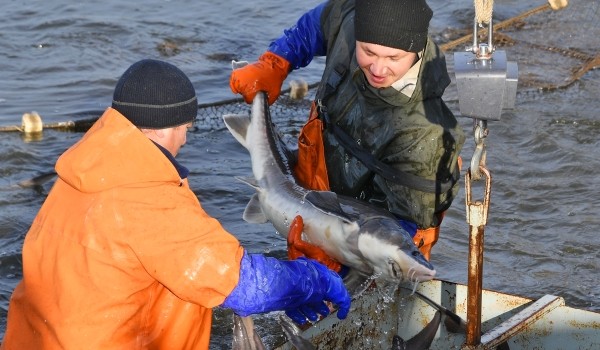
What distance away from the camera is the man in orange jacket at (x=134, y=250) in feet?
11.2

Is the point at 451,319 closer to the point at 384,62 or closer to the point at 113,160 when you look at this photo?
the point at 384,62

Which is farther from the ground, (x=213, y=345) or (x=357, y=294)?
(x=357, y=294)

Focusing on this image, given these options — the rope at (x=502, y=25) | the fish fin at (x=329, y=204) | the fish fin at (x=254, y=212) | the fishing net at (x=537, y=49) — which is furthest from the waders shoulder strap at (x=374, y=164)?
the rope at (x=502, y=25)

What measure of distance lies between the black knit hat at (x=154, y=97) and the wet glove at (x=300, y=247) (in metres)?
1.34

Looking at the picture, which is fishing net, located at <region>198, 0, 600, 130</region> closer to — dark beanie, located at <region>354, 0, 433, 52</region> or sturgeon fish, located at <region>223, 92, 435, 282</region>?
sturgeon fish, located at <region>223, 92, 435, 282</region>

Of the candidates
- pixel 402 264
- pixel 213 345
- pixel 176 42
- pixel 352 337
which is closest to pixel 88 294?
pixel 402 264

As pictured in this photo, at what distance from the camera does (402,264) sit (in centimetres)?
446

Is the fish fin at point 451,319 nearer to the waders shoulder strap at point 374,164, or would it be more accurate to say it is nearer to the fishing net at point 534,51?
the waders shoulder strap at point 374,164

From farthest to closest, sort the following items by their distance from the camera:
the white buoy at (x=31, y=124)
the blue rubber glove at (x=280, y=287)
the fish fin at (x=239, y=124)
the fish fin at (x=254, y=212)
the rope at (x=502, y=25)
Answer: the rope at (x=502, y=25) → the white buoy at (x=31, y=124) → the fish fin at (x=239, y=124) → the fish fin at (x=254, y=212) → the blue rubber glove at (x=280, y=287)

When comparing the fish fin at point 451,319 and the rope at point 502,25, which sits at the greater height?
the fish fin at point 451,319

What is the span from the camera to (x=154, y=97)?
3600 mm

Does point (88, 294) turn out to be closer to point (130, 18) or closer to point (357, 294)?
point (357, 294)

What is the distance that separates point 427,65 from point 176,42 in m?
7.78

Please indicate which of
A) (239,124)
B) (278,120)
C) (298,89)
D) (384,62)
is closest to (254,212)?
(239,124)
